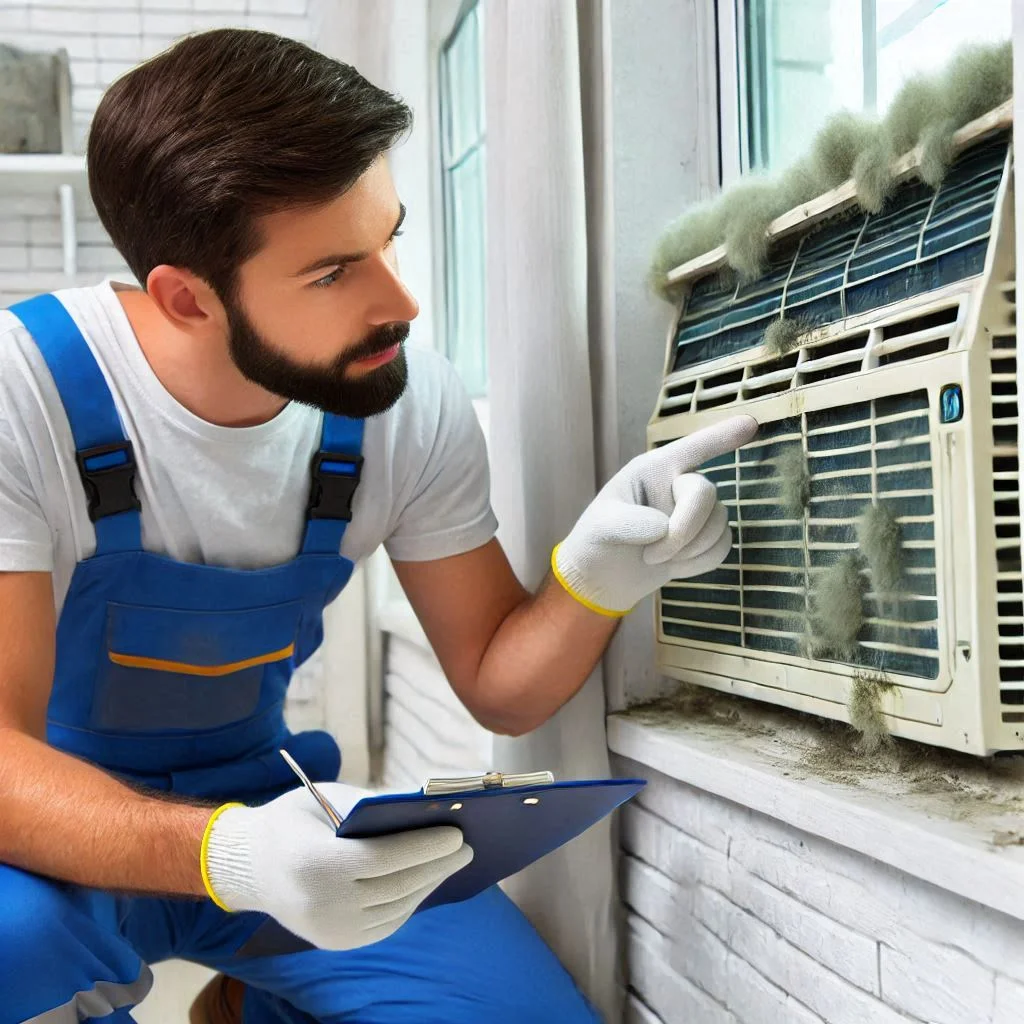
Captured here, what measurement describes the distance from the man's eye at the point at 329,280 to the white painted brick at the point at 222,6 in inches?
102

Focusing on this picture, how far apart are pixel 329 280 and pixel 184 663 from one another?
19.4 inches

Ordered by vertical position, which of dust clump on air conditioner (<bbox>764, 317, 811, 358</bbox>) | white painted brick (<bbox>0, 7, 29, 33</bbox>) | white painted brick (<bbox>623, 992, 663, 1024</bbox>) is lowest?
white painted brick (<bbox>623, 992, 663, 1024</bbox>)

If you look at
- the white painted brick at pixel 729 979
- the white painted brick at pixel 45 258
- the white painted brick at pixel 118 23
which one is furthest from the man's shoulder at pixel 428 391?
the white painted brick at pixel 118 23

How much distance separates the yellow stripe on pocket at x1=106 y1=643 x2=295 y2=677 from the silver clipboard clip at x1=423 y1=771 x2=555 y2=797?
506 millimetres

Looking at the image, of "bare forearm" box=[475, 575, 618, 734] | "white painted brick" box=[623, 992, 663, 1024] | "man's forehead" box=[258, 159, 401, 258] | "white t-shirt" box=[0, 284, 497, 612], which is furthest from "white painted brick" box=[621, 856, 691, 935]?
"man's forehead" box=[258, 159, 401, 258]

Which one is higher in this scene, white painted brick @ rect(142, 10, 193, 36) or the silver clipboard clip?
white painted brick @ rect(142, 10, 193, 36)

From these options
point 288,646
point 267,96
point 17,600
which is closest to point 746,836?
point 288,646

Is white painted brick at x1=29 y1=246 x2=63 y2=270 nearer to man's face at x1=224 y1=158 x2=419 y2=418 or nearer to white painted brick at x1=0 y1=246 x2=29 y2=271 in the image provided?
white painted brick at x1=0 y1=246 x2=29 y2=271

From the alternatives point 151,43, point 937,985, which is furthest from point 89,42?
point 937,985

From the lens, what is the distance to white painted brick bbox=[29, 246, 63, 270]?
3.23m

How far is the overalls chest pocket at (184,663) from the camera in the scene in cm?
131

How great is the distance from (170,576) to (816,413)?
730 mm

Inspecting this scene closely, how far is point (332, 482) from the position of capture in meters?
1.36

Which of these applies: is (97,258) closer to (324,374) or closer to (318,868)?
(324,374)
